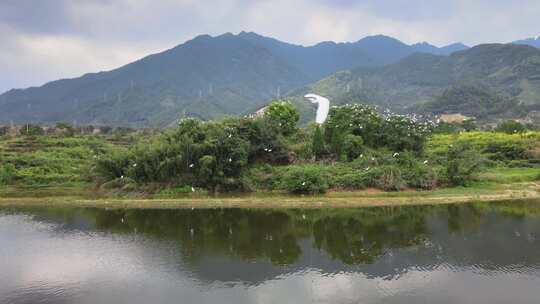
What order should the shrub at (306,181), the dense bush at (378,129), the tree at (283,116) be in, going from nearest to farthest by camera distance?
the shrub at (306,181) < the dense bush at (378,129) < the tree at (283,116)

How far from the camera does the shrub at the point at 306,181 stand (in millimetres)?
34875

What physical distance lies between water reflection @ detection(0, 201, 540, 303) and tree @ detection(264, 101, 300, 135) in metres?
13.7

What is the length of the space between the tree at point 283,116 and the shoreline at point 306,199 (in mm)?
9594

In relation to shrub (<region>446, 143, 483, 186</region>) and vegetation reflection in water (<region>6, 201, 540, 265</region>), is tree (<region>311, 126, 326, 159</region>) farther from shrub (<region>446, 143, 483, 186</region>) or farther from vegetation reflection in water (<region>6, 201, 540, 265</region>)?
shrub (<region>446, 143, 483, 186</region>)

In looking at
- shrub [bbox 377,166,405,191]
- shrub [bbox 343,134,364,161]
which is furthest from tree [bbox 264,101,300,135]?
shrub [bbox 377,166,405,191]

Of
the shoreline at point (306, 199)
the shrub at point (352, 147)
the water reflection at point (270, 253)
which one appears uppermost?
the shrub at point (352, 147)

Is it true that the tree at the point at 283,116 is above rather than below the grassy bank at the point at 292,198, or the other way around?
above

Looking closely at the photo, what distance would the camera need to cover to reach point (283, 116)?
44.4 meters

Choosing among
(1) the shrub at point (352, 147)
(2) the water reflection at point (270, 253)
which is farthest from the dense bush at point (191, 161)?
(1) the shrub at point (352, 147)

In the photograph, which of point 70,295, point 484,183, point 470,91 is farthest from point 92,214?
point 470,91

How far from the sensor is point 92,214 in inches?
1217

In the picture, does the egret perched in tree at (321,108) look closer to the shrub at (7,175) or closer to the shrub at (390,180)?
the shrub at (390,180)

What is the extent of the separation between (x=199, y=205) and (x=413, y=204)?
15080mm

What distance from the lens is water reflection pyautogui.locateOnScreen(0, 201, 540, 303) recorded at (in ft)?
58.3
